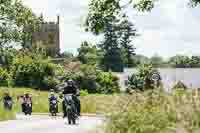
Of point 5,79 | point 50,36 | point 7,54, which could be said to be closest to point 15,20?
point 7,54

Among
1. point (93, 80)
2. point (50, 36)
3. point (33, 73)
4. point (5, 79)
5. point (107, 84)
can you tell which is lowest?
point (107, 84)

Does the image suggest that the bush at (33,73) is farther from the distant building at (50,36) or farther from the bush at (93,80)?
the distant building at (50,36)

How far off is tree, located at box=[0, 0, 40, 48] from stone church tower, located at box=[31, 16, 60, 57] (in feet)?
238

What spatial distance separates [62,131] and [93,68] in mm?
65773

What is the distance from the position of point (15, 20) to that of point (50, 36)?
8607cm

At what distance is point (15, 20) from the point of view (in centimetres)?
6812

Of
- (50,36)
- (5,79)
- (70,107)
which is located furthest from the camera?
(50,36)

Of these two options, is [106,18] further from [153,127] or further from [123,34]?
[123,34]

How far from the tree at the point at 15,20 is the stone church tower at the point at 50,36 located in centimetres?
7262

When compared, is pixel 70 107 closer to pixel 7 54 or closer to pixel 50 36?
pixel 7 54

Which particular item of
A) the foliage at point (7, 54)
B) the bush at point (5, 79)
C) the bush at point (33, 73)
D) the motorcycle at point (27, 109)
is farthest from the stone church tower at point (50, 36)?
the motorcycle at point (27, 109)

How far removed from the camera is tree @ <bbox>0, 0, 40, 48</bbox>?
67.9m

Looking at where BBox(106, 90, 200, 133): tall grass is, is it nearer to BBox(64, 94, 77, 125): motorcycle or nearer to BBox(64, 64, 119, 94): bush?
BBox(64, 94, 77, 125): motorcycle

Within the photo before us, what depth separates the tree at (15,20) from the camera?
67.9m
